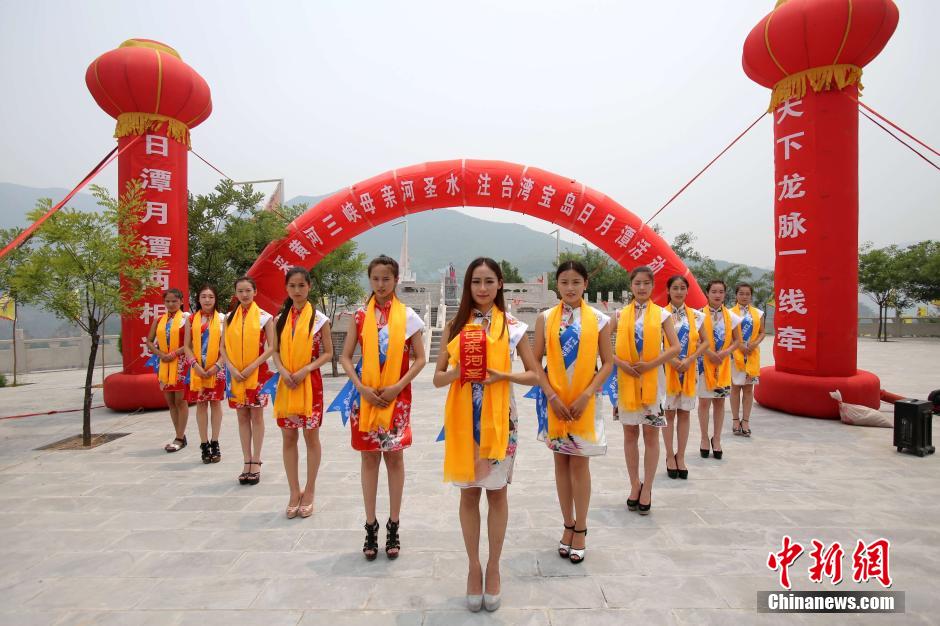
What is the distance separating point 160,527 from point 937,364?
605 inches

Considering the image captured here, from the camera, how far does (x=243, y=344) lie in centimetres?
374

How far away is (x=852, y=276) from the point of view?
5.98 m

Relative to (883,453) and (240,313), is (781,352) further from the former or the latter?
(240,313)

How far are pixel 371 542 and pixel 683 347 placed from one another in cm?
258

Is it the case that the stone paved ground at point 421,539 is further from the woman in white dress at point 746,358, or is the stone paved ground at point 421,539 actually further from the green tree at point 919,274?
the green tree at point 919,274

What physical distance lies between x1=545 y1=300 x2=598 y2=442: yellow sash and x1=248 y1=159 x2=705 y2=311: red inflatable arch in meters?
5.97

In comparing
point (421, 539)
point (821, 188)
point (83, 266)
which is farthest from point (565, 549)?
point (821, 188)

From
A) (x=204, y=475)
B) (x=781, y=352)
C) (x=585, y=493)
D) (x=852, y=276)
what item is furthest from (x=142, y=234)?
(x=852, y=276)

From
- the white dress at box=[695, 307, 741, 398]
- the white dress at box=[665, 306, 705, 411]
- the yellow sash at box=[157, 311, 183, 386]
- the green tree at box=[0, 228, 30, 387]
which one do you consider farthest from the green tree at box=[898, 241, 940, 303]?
the green tree at box=[0, 228, 30, 387]

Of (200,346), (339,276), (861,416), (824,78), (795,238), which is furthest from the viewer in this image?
(339,276)

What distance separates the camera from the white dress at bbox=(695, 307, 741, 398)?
171 inches

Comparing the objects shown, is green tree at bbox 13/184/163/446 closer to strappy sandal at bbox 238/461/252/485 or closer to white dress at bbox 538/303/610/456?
strappy sandal at bbox 238/461/252/485

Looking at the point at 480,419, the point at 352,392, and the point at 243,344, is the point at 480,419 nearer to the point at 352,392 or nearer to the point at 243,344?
the point at 352,392

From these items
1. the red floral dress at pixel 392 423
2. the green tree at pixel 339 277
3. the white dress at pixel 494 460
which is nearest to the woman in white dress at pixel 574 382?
the white dress at pixel 494 460
